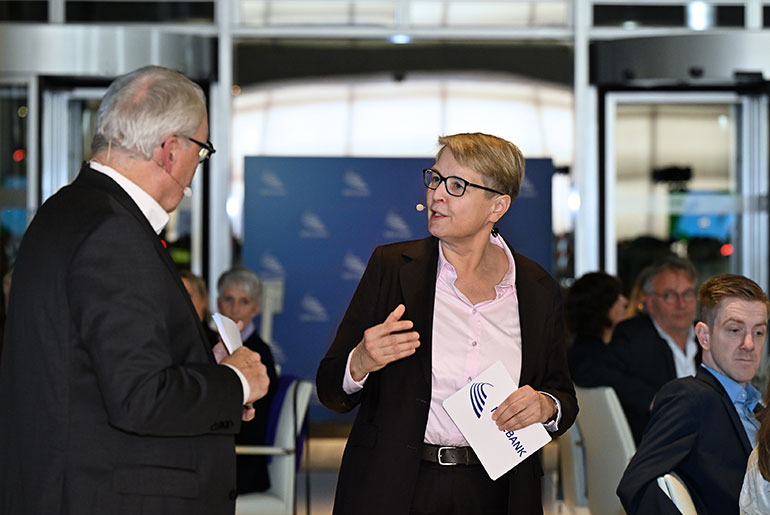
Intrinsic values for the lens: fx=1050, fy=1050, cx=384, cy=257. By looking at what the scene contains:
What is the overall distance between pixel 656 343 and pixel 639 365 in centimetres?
15

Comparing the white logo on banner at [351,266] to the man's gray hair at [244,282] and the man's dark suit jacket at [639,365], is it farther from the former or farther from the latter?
the man's dark suit jacket at [639,365]

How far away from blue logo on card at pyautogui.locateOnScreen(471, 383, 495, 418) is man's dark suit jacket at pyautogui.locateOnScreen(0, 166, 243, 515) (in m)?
0.76

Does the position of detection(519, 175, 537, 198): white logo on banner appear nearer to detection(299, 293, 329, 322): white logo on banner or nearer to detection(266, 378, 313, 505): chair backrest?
detection(299, 293, 329, 322): white logo on banner

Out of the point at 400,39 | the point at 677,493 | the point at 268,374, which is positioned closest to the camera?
the point at 677,493

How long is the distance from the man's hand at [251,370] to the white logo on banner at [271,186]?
197 inches

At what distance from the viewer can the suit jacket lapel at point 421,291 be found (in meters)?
2.93

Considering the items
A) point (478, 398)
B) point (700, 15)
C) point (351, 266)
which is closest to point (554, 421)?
point (478, 398)

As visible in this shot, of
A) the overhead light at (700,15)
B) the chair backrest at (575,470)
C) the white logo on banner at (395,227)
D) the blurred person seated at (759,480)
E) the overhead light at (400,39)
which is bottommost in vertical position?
the chair backrest at (575,470)

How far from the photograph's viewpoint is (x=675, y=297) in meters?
5.33

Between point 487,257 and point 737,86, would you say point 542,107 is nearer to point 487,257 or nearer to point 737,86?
point 737,86

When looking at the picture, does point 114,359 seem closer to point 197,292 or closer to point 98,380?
point 98,380

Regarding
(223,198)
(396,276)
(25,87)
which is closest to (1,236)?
(25,87)

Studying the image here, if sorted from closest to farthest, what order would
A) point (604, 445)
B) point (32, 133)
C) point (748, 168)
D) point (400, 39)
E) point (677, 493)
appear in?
point (677, 493)
point (604, 445)
point (32, 133)
point (748, 168)
point (400, 39)

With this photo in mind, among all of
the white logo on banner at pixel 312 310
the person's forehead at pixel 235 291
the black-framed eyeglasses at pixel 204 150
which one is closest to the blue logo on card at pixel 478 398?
the black-framed eyeglasses at pixel 204 150
